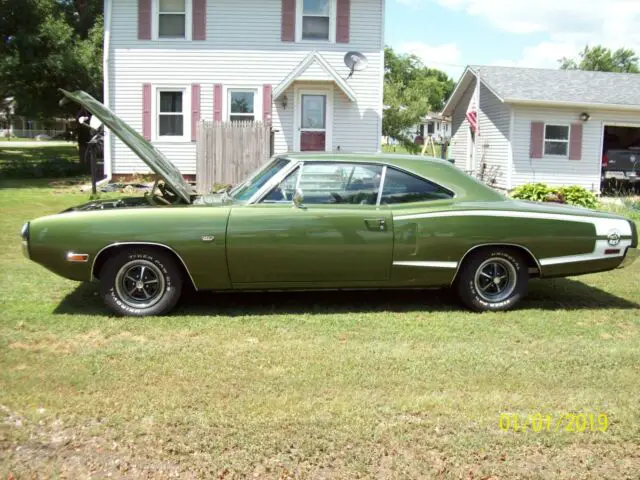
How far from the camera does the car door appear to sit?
5465 mm

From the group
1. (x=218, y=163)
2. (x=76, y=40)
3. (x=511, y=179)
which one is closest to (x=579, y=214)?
(x=218, y=163)

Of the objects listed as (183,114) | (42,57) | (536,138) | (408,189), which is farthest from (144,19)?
(408,189)

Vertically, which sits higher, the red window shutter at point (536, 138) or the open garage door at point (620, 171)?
the red window shutter at point (536, 138)

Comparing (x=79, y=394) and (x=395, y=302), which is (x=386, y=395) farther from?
(x=395, y=302)

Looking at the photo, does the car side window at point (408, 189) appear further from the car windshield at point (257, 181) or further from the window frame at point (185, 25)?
the window frame at point (185, 25)

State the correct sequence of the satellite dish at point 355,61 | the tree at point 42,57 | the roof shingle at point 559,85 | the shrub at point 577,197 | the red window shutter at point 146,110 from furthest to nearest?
1. the tree at point 42,57
2. the roof shingle at point 559,85
3. the red window shutter at point 146,110
4. the satellite dish at point 355,61
5. the shrub at point 577,197

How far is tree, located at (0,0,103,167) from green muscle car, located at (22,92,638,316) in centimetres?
1770

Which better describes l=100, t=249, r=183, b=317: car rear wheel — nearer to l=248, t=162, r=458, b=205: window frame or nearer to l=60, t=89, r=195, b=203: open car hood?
l=60, t=89, r=195, b=203: open car hood

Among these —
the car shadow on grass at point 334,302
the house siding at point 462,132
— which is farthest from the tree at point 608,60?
the car shadow on grass at point 334,302

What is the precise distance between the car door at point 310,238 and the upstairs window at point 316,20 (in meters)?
12.9

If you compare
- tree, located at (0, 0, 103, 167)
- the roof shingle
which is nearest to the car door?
the roof shingle

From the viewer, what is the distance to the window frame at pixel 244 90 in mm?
17891

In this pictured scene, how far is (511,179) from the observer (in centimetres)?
2055

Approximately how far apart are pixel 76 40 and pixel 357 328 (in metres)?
21.5
